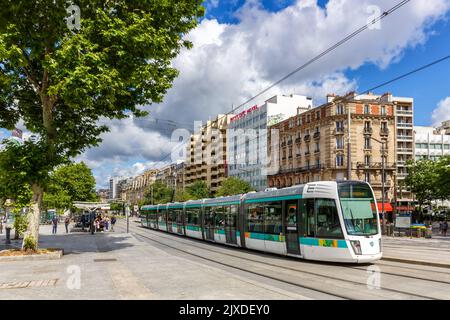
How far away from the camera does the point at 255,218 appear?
20.5 meters

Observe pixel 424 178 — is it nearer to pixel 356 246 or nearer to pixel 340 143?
pixel 340 143

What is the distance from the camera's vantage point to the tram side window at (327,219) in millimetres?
14922

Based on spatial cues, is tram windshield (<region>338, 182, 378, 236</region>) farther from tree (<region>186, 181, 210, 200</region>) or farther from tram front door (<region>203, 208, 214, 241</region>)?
tree (<region>186, 181, 210, 200</region>)

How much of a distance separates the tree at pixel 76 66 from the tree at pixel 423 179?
5082cm

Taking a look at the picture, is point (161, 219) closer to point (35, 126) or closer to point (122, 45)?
point (35, 126)

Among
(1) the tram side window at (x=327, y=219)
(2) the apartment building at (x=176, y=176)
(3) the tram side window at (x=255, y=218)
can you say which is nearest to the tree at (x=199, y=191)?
(2) the apartment building at (x=176, y=176)

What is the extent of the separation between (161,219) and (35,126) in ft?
80.2

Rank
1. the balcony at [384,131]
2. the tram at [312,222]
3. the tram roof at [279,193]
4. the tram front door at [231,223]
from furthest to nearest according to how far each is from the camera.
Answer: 1. the balcony at [384,131]
2. the tram front door at [231,223]
3. the tram roof at [279,193]
4. the tram at [312,222]

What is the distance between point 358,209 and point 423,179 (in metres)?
50.5

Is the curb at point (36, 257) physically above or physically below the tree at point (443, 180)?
below

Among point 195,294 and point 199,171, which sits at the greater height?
point 199,171

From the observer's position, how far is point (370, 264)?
51.0 ft

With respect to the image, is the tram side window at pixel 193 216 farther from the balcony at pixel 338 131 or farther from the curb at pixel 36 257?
the balcony at pixel 338 131
